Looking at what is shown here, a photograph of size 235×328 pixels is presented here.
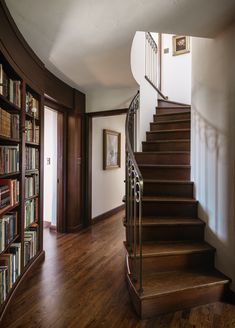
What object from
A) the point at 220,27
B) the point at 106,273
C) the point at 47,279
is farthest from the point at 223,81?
the point at 47,279

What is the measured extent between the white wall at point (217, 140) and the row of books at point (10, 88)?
190cm

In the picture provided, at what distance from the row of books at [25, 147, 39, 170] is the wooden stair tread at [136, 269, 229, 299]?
1.65 m

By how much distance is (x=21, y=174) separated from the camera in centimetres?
211

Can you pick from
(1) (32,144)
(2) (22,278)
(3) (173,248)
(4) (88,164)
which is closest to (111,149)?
(4) (88,164)

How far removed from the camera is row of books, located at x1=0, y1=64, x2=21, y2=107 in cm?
174

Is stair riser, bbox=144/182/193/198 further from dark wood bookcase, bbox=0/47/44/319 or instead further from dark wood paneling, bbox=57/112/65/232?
dark wood paneling, bbox=57/112/65/232

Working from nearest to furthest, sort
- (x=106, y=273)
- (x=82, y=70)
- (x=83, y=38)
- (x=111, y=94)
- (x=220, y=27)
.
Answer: (x=220, y=27) < (x=83, y=38) < (x=106, y=273) < (x=82, y=70) < (x=111, y=94)

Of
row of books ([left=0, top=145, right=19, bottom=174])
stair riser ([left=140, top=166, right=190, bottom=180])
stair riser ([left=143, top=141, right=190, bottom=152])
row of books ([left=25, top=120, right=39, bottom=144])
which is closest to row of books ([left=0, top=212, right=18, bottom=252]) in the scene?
row of books ([left=0, top=145, right=19, bottom=174])

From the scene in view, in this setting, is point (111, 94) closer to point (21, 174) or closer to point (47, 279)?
point (21, 174)

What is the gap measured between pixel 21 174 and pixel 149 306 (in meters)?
1.60

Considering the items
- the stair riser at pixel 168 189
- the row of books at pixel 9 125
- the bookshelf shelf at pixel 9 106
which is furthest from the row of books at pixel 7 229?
the stair riser at pixel 168 189

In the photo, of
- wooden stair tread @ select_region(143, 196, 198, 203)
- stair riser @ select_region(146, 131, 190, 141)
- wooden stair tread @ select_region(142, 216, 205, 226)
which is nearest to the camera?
wooden stair tread @ select_region(142, 216, 205, 226)

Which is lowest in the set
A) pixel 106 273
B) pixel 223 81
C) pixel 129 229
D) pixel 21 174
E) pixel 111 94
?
pixel 106 273

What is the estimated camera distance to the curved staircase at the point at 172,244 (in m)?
1.79
